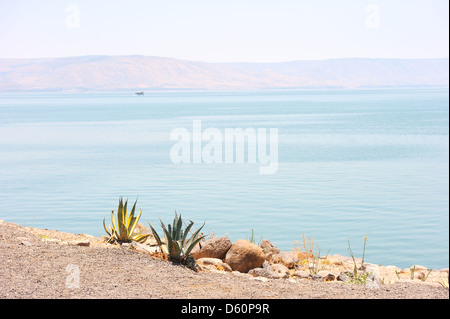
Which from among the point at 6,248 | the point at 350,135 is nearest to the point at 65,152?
the point at 350,135

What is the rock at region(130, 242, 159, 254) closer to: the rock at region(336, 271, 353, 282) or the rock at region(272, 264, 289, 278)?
the rock at region(272, 264, 289, 278)

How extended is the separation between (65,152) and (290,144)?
15.3 m

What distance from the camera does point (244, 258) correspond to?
887cm

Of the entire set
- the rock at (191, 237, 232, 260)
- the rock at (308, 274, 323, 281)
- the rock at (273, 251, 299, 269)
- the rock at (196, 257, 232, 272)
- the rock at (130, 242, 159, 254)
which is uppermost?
the rock at (130, 242, 159, 254)

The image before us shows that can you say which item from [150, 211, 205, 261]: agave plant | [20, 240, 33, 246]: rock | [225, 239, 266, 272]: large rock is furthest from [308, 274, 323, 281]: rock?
[20, 240, 33, 246]: rock

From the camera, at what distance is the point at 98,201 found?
18172mm

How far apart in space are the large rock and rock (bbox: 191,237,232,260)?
0.80 ft

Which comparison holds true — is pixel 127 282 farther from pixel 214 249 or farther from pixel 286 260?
pixel 286 260

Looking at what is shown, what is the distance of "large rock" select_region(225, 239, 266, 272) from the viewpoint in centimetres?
885

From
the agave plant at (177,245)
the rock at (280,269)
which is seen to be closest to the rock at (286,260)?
the rock at (280,269)

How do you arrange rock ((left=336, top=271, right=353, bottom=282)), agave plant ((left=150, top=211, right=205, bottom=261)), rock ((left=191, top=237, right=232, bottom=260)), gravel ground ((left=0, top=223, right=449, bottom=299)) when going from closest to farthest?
gravel ground ((left=0, top=223, right=449, bottom=299)) < agave plant ((left=150, top=211, right=205, bottom=261)) < rock ((left=336, top=271, right=353, bottom=282)) < rock ((left=191, top=237, right=232, bottom=260))

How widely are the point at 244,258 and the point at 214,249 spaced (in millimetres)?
557

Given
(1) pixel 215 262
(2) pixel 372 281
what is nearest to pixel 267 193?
(1) pixel 215 262
